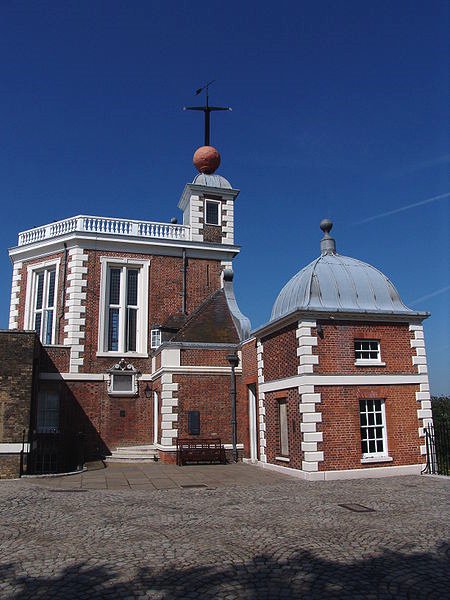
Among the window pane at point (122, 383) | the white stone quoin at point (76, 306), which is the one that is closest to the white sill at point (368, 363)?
the window pane at point (122, 383)

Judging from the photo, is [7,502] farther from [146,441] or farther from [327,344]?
[146,441]

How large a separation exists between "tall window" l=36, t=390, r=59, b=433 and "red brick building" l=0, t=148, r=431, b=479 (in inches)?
1.7

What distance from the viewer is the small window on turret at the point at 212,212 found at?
2680 cm

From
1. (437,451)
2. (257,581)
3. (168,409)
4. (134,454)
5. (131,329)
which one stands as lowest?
(257,581)

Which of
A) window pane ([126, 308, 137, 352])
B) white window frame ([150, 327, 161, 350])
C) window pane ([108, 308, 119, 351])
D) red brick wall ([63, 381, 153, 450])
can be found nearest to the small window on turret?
window pane ([126, 308, 137, 352])

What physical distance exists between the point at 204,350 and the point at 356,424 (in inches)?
290

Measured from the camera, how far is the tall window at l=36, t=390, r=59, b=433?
21.8 metres

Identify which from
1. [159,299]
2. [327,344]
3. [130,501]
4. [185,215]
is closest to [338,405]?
[327,344]

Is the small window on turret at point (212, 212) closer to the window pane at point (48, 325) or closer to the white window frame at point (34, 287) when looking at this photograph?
the white window frame at point (34, 287)

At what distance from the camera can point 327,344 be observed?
1528 centimetres

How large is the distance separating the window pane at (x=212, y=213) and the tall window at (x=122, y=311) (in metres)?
4.98

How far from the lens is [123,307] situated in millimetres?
23984

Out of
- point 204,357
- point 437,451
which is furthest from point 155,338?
point 437,451

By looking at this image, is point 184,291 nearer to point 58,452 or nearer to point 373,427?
point 58,452
